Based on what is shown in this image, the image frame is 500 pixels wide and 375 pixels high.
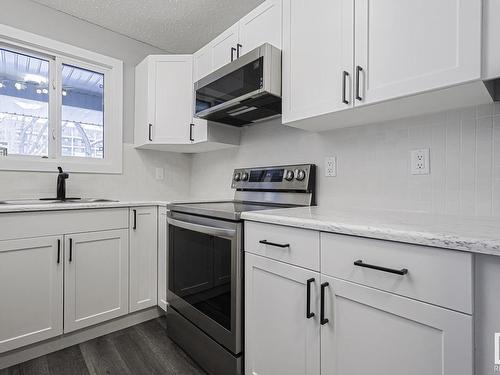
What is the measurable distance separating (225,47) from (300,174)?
41.3 inches

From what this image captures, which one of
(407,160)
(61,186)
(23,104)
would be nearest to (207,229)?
(407,160)

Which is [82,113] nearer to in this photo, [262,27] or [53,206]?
[53,206]

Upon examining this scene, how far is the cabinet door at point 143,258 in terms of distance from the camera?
6.68 feet

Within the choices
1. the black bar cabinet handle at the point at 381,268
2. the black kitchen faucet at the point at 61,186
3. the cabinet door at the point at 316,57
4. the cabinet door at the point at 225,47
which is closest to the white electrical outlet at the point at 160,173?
the black kitchen faucet at the point at 61,186

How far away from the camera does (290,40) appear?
1455 millimetres

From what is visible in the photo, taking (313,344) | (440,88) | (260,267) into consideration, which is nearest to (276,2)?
(440,88)

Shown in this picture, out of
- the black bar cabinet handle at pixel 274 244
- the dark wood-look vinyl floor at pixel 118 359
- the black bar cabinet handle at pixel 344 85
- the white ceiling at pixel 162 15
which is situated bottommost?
the dark wood-look vinyl floor at pixel 118 359

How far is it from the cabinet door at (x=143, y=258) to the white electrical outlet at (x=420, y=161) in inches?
70.8

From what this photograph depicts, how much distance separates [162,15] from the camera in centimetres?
221

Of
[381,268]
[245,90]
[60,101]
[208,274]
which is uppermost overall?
[60,101]

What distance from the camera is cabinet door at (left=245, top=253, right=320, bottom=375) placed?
104 cm

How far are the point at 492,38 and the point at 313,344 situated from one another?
4.01 feet

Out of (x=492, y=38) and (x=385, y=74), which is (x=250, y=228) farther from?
(x=492, y=38)

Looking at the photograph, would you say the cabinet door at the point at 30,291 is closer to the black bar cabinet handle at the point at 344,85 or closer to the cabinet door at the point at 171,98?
the cabinet door at the point at 171,98
